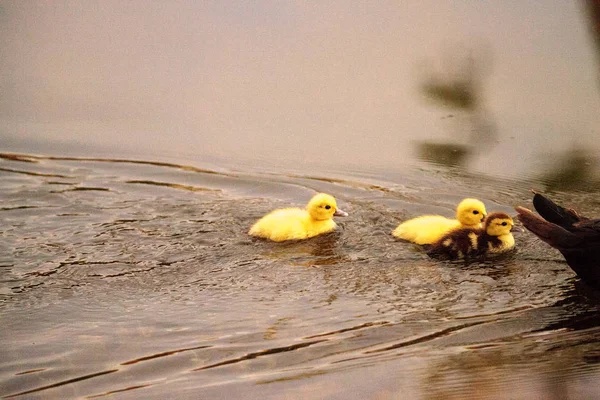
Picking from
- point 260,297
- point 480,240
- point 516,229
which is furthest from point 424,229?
point 260,297

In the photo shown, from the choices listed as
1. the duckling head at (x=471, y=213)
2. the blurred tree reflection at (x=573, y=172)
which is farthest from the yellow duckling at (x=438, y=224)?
the blurred tree reflection at (x=573, y=172)

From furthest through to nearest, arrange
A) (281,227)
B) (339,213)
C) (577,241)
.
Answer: (339,213) < (281,227) < (577,241)

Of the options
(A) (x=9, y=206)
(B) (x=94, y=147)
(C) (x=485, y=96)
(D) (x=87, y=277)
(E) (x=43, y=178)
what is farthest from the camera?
(C) (x=485, y=96)

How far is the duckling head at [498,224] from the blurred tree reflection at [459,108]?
1076 mm

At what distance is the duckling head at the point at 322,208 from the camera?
4324mm

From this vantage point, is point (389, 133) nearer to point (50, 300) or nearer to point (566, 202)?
point (566, 202)

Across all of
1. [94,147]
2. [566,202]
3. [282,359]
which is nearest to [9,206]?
[94,147]

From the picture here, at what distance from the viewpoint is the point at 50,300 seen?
3490 millimetres

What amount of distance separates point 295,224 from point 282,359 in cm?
140

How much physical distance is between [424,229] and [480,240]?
235mm

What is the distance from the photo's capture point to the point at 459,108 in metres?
5.89

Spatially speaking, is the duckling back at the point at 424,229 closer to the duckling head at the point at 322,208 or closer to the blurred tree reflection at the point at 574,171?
the duckling head at the point at 322,208

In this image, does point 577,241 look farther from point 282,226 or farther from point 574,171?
point 574,171

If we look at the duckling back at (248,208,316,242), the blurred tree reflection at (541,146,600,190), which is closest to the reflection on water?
the duckling back at (248,208,316,242)
